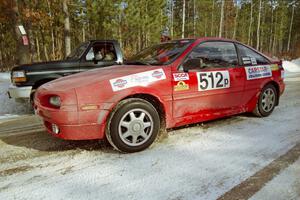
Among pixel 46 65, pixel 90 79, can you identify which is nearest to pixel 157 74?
pixel 90 79

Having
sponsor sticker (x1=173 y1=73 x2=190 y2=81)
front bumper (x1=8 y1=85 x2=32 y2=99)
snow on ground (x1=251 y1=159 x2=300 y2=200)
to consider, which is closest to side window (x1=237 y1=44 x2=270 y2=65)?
sponsor sticker (x1=173 y1=73 x2=190 y2=81)

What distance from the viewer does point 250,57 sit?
15.7 feet

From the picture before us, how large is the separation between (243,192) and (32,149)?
9.14ft

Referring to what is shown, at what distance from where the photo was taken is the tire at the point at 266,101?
16.1 feet

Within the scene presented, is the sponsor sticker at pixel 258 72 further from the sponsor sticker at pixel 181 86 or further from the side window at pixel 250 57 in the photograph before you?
the sponsor sticker at pixel 181 86

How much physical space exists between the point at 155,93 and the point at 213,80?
1141 millimetres

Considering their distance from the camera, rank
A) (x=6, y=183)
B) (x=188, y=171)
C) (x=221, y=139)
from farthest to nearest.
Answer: (x=221, y=139) → (x=188, y=171) → (x=6, y=183)

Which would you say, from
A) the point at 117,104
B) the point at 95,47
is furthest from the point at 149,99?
the point at 95,47

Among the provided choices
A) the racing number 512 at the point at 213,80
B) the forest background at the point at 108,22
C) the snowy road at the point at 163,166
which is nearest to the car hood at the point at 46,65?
the snowy road at the point at 163,166

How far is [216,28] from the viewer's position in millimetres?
44594

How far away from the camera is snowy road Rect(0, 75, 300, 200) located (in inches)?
97.0

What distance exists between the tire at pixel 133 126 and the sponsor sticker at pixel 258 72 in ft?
6.97

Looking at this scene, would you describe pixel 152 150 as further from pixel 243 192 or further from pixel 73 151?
pixel 243 192

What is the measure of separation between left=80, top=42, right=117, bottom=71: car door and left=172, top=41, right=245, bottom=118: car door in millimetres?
2848
